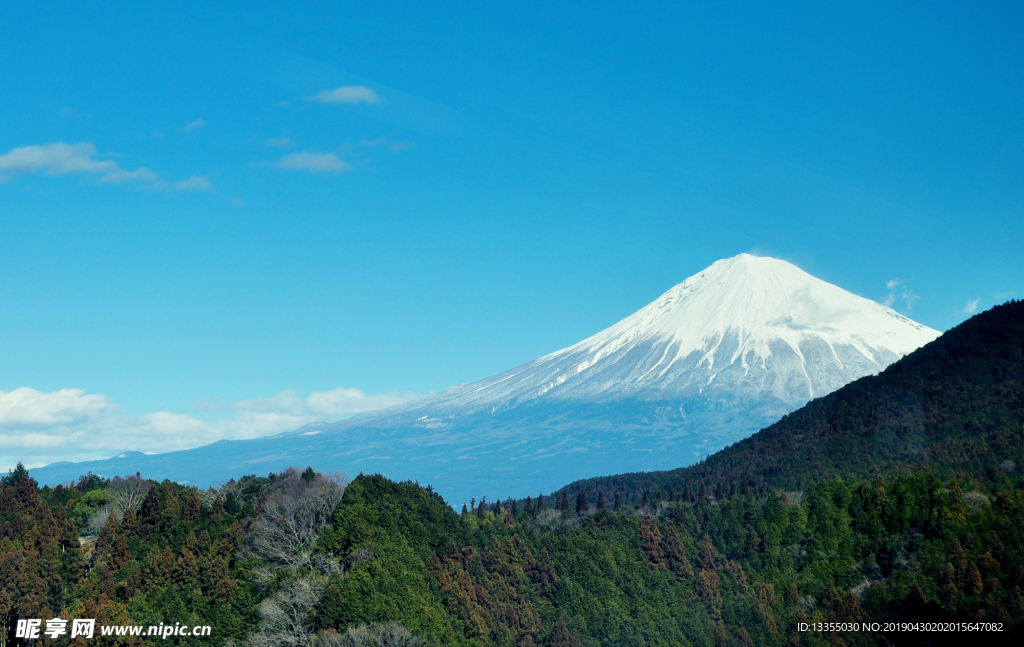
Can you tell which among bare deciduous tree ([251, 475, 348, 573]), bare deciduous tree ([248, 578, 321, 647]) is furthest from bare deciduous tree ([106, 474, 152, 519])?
bare deciduous tree ([248, 578, 321, 647])

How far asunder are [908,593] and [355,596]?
A: 35518mm

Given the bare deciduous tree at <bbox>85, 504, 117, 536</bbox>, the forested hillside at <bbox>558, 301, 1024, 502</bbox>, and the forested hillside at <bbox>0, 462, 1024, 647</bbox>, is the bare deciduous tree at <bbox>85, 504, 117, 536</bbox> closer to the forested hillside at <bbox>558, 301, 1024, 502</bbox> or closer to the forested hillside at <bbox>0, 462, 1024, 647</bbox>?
the forested hillside at <bbox>0, 462, 1024, 647</bbox>

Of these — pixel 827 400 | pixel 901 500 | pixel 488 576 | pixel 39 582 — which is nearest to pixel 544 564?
pixel 488 576

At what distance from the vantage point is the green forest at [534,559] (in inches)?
2517

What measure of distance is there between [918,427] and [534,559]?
4686 centimetres

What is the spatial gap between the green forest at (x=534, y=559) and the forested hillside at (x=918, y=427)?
54cm

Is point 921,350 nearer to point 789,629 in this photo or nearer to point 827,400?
point 827,400

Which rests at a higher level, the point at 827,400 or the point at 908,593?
the point at 827,400

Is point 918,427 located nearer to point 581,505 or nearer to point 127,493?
point 581,505

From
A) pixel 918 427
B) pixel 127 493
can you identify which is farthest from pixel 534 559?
pixel 918 427

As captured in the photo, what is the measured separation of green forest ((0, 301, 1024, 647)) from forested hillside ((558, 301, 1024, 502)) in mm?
542

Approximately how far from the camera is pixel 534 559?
273ft

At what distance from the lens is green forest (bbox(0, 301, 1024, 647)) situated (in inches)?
2517

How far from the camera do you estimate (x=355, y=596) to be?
198ft
